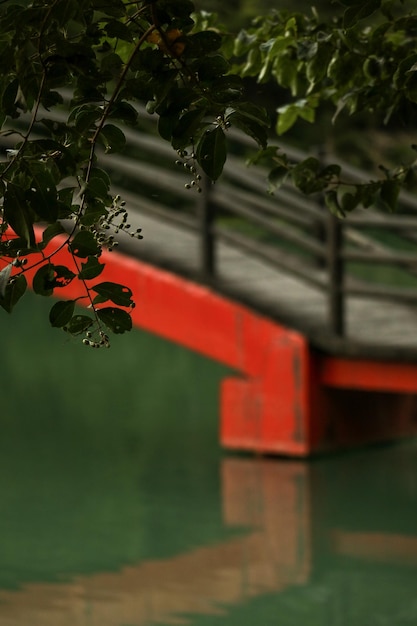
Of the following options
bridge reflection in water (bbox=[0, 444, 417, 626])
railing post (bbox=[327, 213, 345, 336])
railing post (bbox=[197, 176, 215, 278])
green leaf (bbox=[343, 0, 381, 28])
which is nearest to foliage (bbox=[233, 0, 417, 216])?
green leaf (bbox=[343, 0, 381, 28])

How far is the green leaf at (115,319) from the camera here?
1850mm

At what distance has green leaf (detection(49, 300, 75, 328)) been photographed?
6.15 ft

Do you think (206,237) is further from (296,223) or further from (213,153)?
(213,153)

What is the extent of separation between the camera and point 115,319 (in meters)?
1.86

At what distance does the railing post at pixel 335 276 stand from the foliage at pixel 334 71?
113 inches

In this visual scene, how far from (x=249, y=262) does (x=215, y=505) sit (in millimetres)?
1851

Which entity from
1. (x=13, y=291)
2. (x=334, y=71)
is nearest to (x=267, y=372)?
(x=334, y=71)

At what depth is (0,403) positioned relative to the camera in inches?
287

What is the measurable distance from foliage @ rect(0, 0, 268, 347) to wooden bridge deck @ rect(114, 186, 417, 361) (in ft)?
12.1

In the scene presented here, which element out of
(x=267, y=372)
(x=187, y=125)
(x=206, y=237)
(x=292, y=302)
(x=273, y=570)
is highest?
(x=206, y=237)

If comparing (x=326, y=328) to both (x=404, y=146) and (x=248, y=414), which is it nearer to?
(x=248, y=414)

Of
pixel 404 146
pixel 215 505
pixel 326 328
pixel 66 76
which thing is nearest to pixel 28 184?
pixel 66 76

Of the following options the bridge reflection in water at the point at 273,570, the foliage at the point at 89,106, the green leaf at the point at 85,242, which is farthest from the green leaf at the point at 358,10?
the bridge reflection in water at the point at 273,570

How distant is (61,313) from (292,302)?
13.9 ft
